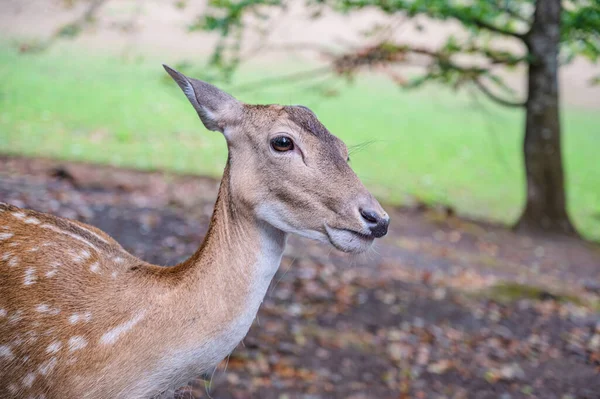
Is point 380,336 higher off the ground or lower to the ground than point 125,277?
lower

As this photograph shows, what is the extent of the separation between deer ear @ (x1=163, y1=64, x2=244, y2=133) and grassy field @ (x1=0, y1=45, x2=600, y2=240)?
5.10 metres

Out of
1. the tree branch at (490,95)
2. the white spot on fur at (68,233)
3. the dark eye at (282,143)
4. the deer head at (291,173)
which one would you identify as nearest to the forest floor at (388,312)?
the white spot on fur at (68,233)

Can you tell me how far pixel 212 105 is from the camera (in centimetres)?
252

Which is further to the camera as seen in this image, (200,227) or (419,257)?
(419,257)

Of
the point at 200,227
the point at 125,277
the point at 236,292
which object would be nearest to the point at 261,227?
the point at 236,292

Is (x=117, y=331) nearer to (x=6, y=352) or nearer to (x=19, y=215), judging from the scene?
(x=6, y=352)

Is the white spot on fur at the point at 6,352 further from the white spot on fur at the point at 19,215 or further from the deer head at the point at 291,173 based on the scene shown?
the deer head at the point at 291,173

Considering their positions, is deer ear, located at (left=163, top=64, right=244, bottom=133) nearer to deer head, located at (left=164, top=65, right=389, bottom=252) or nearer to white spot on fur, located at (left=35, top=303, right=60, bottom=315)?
deer head, located at (left=164, top=65, right=389, bottom=252)

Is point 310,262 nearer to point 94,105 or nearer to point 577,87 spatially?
point 94,105

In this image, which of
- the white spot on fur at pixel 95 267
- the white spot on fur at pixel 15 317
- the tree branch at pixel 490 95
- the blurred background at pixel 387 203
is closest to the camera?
the white spot on fur at pixel 15 317

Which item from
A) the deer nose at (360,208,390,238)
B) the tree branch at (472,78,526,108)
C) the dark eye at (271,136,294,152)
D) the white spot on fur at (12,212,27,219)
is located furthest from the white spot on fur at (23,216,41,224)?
the tree branch at (472,78,526,108)

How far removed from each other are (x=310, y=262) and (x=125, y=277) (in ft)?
14.5

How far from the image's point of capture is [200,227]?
23.2 feet

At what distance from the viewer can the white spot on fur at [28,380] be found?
2.31m
